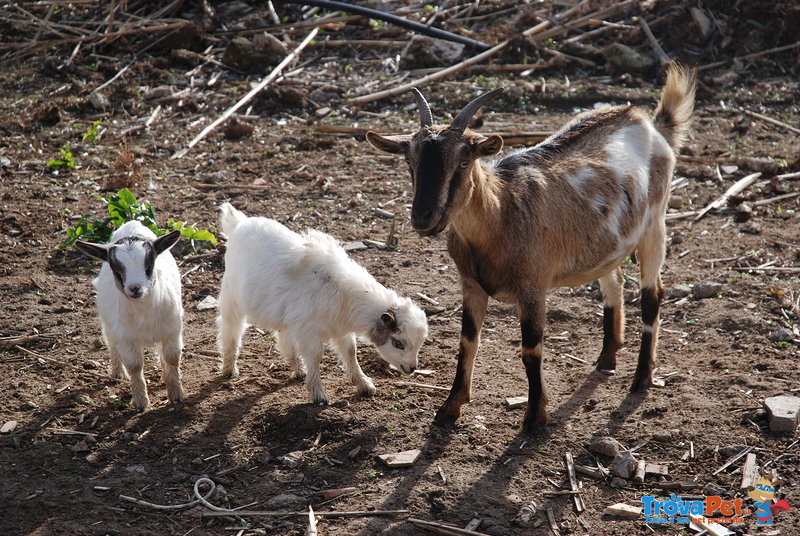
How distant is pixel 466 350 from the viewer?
551cm

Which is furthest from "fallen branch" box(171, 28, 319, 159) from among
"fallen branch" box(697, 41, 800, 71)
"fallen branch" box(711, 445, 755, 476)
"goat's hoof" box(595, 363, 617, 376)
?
"fallen branch" box(711, 445, 755, 476)

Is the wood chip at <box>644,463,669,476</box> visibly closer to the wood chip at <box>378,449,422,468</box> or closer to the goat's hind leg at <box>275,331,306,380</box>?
the wood chip at <box>378,449,422,468</box>

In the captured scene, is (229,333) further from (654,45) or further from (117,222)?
(654,45)

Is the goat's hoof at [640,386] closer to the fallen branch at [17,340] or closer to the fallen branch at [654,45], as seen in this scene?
the fallen branch at [17,340]

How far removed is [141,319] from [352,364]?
1496mm

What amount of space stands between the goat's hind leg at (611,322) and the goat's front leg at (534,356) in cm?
103

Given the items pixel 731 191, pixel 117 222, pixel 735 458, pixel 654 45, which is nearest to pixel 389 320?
pixel 735 458

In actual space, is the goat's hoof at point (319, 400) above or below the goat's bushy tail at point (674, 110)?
below

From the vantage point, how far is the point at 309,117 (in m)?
11.1

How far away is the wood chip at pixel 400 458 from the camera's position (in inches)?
193

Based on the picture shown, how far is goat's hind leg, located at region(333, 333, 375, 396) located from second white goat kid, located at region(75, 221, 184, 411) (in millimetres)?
1138

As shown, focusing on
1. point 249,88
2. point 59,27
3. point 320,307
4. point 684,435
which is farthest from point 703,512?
point 59,27

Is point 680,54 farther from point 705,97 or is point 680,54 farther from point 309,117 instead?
point 309,117

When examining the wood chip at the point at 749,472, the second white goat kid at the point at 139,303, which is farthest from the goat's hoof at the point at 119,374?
the wood chip at the point at 749,472
